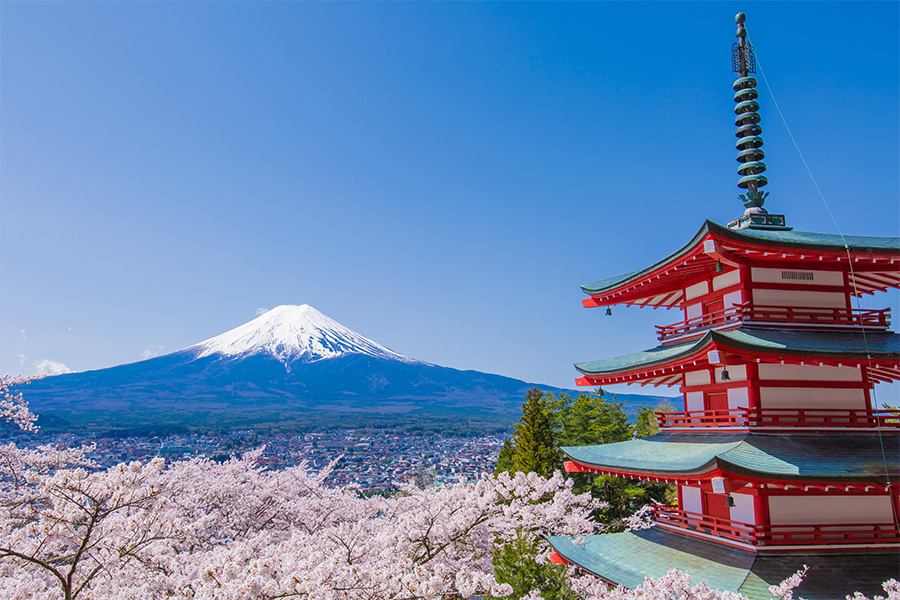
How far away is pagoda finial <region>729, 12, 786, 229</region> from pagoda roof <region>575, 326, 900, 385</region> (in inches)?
97.6

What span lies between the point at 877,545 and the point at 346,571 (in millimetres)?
8111

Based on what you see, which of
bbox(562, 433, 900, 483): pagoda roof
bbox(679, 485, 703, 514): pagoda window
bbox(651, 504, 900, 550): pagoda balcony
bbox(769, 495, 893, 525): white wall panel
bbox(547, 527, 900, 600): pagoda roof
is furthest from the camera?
bbox(679, 485, 703, 514): pagoda window

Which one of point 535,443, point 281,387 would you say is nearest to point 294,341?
point 281,387

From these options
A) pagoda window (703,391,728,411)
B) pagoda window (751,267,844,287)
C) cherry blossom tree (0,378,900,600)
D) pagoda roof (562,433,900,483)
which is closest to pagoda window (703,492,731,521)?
pagoda roof (562,433,900,483)

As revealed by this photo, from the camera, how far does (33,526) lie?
698cm

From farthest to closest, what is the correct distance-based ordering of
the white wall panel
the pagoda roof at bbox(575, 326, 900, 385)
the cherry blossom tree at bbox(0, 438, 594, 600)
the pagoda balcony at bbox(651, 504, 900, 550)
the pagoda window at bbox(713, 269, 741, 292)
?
the pagoda window at bbox(713, 269, 741, 292), the white wall panel, the pagoda roof at bbox(575, 326, 900, 385), the pagoda balcony at bbox(651, 504, 900, 550), the cherry blossom tree at bbox(0, 438, 594, 600)

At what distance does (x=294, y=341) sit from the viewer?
142 metres

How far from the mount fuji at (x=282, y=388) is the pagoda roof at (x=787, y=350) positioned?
233 feet

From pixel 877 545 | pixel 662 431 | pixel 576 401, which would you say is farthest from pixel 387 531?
pixel 576 401

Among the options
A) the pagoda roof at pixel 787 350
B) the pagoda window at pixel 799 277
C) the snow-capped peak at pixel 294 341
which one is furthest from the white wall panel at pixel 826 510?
the snow-capped peak at pixel 294 341

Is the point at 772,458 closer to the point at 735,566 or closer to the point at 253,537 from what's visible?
the point at 735,566

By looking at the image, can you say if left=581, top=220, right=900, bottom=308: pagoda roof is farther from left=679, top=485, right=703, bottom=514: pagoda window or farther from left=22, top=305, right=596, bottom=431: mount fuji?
left=22, top=305, right=596, bottom=431: mount fuji

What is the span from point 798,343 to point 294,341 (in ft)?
464

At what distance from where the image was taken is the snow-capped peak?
436 feet
